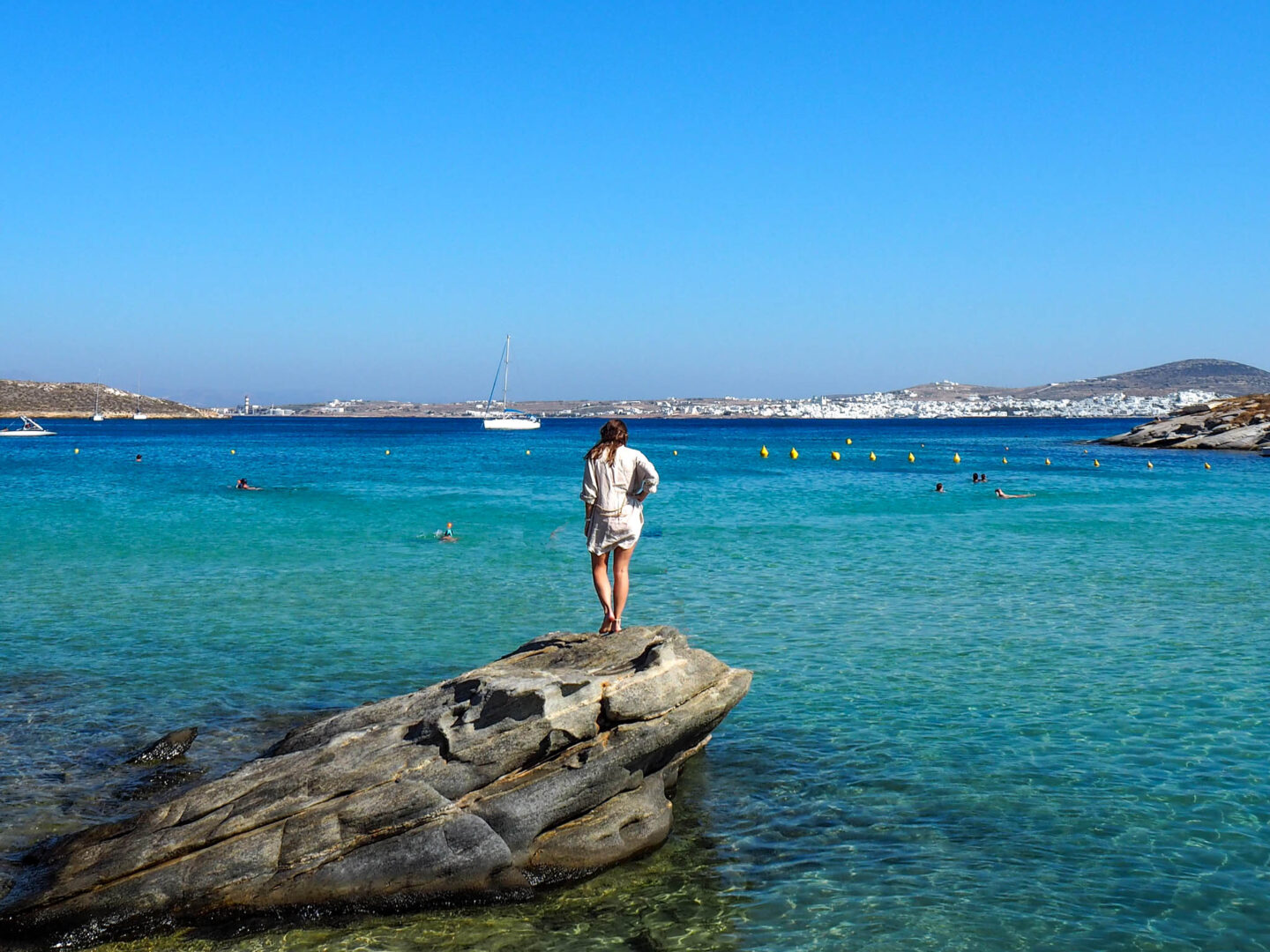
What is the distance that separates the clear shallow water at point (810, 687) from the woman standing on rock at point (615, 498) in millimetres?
2168

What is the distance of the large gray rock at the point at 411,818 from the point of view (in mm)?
8008

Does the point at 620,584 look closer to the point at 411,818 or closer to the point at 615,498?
the point at 615,498

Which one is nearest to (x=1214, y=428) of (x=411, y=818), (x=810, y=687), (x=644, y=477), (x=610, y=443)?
(x=810, y=687)

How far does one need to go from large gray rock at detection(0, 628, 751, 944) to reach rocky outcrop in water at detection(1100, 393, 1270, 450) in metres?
77.3

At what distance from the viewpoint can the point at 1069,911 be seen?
816 cm

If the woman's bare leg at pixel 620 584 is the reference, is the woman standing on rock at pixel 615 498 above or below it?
above

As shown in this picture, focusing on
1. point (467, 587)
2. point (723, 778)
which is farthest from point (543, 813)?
point (467, 587)

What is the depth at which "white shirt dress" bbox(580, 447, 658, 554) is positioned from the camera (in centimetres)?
1176

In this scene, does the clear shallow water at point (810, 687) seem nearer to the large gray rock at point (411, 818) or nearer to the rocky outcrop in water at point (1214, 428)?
the large gray rock at point (411, 818)

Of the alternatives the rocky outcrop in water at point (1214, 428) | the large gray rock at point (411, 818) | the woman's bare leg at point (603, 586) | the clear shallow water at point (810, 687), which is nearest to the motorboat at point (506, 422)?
the rocky outcrop in water at point (1214, 428)

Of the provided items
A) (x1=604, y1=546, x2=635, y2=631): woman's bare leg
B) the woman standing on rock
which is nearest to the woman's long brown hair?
the woman standing on rock

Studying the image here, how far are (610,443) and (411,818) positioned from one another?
4.72m

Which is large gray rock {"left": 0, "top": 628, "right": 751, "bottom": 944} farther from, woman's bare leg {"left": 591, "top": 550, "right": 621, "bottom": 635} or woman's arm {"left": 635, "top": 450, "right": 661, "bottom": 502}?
woman's arm {"left": 635, "top": 450, "right": 661, "bottom": 502}

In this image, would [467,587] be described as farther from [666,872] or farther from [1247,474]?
[1247,474]
